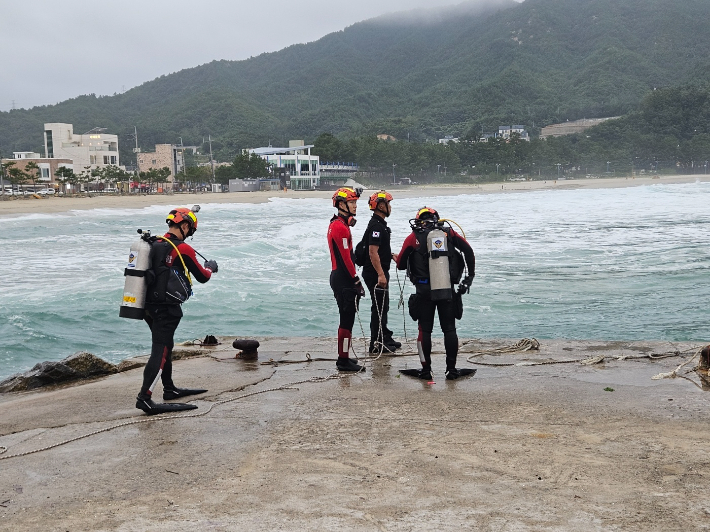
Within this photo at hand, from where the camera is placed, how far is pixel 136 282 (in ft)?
19.0

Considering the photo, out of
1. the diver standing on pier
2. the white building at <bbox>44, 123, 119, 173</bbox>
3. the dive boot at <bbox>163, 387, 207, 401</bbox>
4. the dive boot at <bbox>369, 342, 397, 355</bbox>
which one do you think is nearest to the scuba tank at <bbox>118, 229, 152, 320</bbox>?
the dive boot at <bbox>163, 387, 207, 401</bbox>

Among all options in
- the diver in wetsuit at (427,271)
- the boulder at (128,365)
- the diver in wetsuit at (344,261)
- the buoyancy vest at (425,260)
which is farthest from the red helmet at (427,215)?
the boulder at (128,365)

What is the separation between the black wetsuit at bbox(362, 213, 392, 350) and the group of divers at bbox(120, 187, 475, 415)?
0.04 feet

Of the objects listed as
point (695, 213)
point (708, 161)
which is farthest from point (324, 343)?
point (708, 161)

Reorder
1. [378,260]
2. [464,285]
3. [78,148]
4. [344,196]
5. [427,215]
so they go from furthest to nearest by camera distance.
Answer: [78,148]
[378,260]
[344,196]
[427,215]
[464,285]

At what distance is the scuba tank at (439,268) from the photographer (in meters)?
6.63

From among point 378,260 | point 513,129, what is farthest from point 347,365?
point 513,129

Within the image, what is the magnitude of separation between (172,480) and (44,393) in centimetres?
370

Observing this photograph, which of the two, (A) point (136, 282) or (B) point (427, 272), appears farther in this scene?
(B) point (427, 272)

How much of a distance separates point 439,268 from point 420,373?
1155 millimetres

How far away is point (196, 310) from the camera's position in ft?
47.3

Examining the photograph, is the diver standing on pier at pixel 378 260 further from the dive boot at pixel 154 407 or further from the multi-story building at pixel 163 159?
the multi-story building at pixel 163 159

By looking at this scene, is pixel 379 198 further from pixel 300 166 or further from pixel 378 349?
pixel 300 166

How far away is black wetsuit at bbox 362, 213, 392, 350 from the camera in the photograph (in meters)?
7.80
